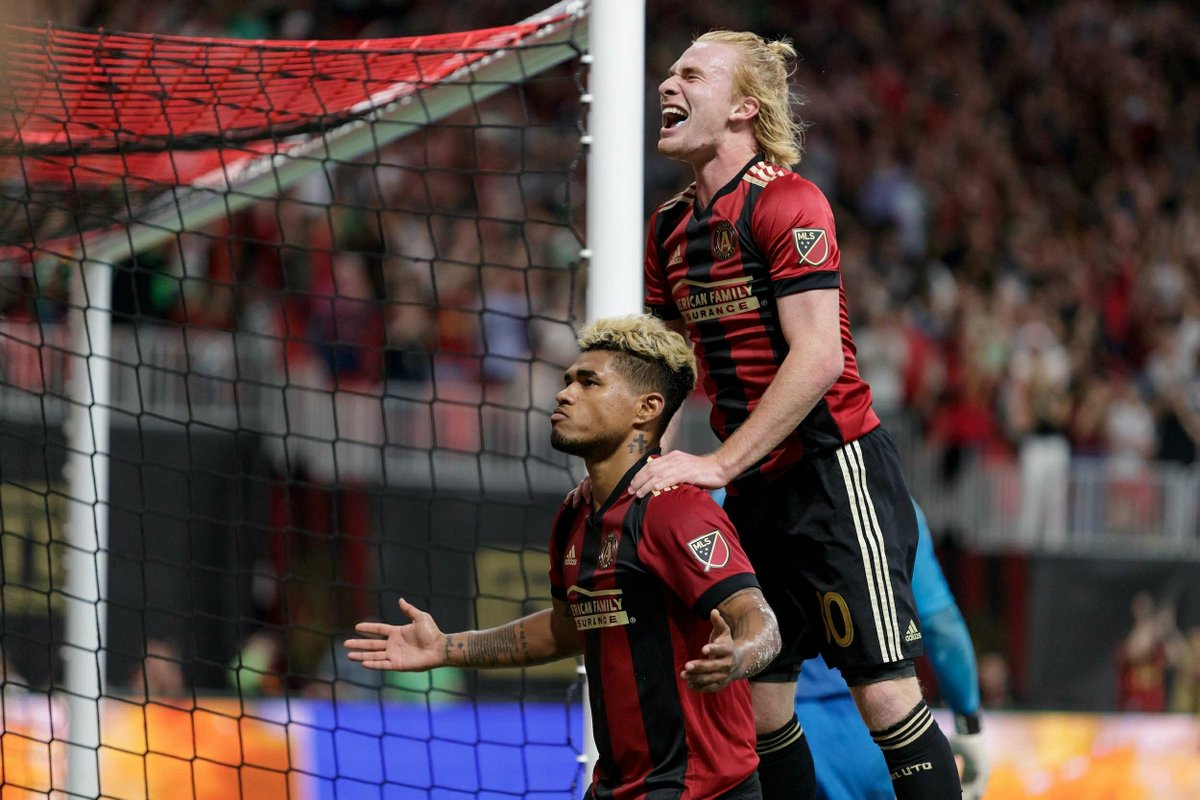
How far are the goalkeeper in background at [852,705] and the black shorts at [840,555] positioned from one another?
2.48ft

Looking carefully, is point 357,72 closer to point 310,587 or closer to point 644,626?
point 644,626

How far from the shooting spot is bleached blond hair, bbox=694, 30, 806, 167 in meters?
3.62

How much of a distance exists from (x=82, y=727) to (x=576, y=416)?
2.93m

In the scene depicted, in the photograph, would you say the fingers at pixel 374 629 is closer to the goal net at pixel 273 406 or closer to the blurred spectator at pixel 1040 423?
the goal net at pixel 273 406

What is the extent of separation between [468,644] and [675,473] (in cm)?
65

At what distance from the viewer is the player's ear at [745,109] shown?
3611mm

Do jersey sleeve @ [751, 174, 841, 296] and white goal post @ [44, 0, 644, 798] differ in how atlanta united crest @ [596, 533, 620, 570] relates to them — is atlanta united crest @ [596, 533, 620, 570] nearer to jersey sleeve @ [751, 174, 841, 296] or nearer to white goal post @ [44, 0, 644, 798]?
jersey sleeve @ [751, 174, 841, 296]

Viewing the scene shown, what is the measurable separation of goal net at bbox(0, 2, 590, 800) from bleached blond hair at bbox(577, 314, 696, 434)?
1.13 m

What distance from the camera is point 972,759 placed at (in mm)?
5098

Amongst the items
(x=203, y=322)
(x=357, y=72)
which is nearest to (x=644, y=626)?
(x=357, y=72)

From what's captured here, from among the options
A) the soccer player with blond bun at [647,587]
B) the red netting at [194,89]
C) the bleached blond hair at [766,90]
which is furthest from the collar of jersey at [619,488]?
the red netting at [194,89]

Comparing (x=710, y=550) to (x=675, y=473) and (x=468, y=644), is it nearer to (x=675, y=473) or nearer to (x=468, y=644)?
(x=675, y=473)

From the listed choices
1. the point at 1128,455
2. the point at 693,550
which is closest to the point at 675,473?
the point at 693,550

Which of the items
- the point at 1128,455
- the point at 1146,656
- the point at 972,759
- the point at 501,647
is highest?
the point at 501,647
